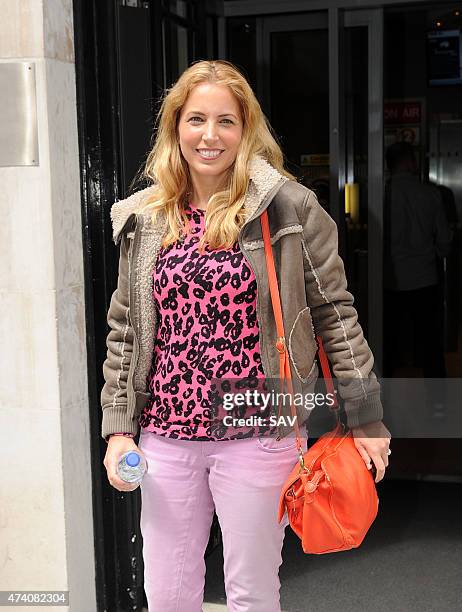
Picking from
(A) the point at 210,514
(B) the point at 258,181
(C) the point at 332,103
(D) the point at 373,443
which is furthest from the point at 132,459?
(C) the point at 332,103

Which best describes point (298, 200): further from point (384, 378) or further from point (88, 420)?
point (384, 378)

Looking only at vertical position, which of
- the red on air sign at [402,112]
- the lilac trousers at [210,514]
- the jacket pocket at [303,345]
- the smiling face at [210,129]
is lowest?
the lilac trousers at [210,514]

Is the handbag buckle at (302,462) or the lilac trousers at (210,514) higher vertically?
the handbag buckle at (302,462)

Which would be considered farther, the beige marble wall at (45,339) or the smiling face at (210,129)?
the beige marble wall at (45,339)

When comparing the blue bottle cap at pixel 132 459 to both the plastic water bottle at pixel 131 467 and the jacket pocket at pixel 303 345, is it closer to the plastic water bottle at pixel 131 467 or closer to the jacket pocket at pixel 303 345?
the plastic water bottle at pixel 131 467

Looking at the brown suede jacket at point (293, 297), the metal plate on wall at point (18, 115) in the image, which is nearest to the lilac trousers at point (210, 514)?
the brown suede jacket at point (293, 297)

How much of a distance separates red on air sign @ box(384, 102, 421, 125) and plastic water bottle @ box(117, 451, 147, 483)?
3.09 meters

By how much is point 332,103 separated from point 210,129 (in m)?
2.58

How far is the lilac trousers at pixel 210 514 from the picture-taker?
2.26m

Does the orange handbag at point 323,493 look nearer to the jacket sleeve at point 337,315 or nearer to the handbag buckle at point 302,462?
the handbag buckle at point 302,462

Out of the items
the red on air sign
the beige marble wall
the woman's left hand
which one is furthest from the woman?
the red on air sign

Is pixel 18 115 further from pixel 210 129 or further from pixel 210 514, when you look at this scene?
pixel 210 514

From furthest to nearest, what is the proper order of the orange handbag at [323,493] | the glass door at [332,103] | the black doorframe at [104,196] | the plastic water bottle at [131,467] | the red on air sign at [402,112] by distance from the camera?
the red on air sign at [402,112] < the glass door at [332,103] < the black doorframe at [104,196] < the plastic water bottle at [131,467] < the orange handbag at [323,493]

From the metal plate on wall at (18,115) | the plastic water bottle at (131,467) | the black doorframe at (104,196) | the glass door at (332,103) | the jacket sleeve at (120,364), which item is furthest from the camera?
the glass door at (332,103)
